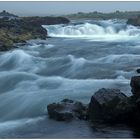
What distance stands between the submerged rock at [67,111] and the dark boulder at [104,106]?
0.45 metres

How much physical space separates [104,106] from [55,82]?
21.0 ft

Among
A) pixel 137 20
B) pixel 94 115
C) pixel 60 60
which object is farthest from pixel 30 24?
pixel 94 115

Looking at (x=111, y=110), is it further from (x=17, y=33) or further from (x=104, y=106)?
(x=17, y=33)

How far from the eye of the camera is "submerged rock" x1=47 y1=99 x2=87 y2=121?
1577cm

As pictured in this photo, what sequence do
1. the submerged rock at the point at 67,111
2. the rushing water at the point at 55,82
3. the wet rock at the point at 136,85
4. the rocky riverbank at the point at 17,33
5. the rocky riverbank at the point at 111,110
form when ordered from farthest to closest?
the rocky riverbank at the point at 17,33 < the submerged rock at the point at 67,111 < the wet rock at the point at 136,85 < the rocky riverbank at the point at 111,110 < the rushing water at the point at 55,82

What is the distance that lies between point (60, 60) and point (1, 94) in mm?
8769

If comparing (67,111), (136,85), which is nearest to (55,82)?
(67,111)

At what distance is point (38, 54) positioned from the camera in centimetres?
3291

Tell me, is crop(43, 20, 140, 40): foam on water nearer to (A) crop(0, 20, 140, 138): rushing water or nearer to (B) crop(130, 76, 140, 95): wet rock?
(A) crop(0, 20, 140, 138): rushing water

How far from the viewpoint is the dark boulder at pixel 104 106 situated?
15297 mm

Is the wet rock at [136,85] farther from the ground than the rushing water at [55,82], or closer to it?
farther from the ground

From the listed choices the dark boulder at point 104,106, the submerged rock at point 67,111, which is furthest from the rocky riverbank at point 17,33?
the dark boulder at point 104,106

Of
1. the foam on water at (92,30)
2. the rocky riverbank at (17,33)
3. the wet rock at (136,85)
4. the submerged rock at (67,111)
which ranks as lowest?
the foam on water at (92,30)

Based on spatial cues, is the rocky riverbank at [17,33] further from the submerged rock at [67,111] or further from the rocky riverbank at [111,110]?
the rocky riverbank at [111,110]
